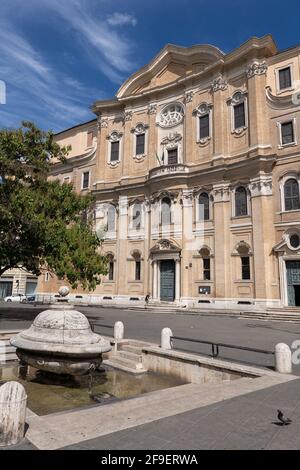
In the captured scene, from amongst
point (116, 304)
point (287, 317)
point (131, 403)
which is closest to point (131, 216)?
point (116, 304)

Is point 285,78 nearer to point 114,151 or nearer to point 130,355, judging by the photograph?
point 114,151

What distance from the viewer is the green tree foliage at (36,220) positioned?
1576cm

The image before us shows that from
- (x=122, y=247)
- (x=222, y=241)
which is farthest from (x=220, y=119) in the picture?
(x=122, y=247)

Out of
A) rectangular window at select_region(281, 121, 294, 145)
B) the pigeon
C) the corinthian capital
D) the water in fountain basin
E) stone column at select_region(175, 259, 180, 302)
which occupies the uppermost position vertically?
the corinthian capital

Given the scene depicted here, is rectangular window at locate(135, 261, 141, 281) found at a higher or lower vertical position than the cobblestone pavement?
higher

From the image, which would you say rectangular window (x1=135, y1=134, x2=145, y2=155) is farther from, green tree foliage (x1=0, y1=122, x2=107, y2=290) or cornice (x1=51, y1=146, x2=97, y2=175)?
green tree foliage (x1=0, y1=122, x2=107, y2=290)

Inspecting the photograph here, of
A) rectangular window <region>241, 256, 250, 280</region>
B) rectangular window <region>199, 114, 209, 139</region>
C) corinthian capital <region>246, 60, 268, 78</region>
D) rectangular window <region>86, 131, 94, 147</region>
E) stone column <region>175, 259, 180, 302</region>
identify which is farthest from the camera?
rectangular window <region>86, 131, 94, 147</region>

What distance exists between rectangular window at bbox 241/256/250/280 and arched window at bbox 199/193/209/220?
192 inches

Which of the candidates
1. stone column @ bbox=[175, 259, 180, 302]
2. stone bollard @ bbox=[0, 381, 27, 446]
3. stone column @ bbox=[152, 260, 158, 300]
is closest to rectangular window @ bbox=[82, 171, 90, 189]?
stone column @ bbox=[152, 260, 158, 300]

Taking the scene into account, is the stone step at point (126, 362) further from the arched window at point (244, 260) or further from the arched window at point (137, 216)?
the arched window at point (137, 216)

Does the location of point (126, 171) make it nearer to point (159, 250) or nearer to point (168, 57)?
point (159, 250)

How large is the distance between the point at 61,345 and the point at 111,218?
30539mm

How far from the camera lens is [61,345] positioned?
773 centimetres

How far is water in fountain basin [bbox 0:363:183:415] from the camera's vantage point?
703cm
